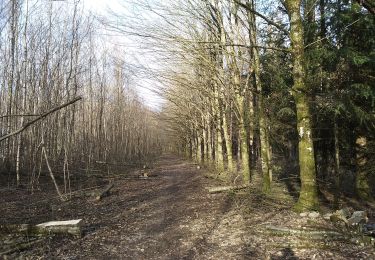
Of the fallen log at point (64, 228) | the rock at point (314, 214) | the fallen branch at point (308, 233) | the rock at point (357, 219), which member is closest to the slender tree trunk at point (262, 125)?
the rock at point (314, 214)

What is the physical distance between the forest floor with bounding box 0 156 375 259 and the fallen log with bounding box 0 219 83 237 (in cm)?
15

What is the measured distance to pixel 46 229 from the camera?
6.69 meters

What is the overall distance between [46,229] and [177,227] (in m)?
2.68

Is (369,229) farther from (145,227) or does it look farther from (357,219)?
(145,227)

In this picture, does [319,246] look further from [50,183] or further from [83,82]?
[83,82]

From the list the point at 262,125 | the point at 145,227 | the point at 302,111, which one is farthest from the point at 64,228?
the point at 262,125

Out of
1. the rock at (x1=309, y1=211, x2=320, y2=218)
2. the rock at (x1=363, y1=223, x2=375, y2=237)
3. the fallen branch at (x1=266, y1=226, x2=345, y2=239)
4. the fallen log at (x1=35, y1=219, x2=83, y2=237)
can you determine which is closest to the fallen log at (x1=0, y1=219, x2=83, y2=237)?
the fallen log at (x1=35, y1=219, x2=83, y2=237)

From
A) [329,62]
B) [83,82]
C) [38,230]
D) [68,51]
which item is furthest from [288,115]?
[83,82]

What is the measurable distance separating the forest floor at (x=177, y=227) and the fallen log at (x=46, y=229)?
0.49 feet

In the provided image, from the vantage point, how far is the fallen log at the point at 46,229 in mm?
6504

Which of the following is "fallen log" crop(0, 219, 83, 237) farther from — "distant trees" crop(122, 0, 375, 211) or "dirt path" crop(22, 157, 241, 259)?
"distant trees" crop(122, 0, 375, 211)

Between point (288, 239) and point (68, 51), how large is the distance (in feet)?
51.9

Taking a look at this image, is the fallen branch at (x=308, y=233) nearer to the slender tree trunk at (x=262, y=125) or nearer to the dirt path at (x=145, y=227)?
the dirt path at (x=145, y=227)

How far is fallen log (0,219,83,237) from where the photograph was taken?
650cm
